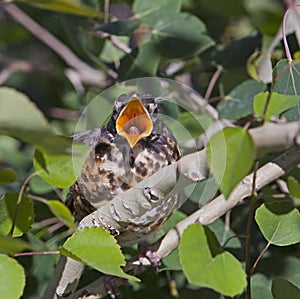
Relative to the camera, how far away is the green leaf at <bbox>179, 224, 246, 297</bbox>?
0.96 m

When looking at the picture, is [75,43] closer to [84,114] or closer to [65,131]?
[84,114]

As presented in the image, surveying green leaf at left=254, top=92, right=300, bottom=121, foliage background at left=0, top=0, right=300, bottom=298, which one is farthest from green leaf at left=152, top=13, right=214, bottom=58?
green leaf at left=254, top=92, right=300, bottom=121

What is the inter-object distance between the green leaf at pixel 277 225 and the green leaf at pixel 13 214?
1.11ft

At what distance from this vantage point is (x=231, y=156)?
90 centimetres

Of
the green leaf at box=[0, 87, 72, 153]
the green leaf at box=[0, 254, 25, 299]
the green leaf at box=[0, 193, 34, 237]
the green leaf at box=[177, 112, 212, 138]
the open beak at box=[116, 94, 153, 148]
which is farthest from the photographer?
the green leaf at box=[177, 112, 212, 138]

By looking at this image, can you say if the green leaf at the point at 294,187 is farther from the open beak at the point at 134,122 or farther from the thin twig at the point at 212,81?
the thin twig at the point at 212,81

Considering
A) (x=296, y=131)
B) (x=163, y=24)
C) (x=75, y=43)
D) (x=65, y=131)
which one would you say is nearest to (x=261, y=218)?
(x=296, y=131)

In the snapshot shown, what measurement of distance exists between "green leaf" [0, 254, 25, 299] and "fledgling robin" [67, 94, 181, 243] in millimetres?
334

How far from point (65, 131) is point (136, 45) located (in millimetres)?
425

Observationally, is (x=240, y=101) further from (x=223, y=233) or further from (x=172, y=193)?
(x=172, y=193)

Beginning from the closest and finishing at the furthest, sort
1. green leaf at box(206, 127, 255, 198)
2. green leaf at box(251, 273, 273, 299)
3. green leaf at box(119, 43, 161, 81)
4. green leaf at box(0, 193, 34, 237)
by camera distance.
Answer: green leaf at box(206, 127, 255, 198)
green leaf at box(0, 193, 34, 237)
green leaf at box(251, 273, 273, 299)
green leaf at box(119, 43, 161, 81)

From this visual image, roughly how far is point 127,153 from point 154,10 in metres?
0.50

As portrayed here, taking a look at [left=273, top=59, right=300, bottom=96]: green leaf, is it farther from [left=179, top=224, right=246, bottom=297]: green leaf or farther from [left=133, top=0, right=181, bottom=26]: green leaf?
[left=133, top=0, right=181, bottom=26]: green leaf

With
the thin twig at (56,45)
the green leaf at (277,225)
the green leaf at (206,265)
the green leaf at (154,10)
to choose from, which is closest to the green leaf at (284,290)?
the green leaf at (277,225)
